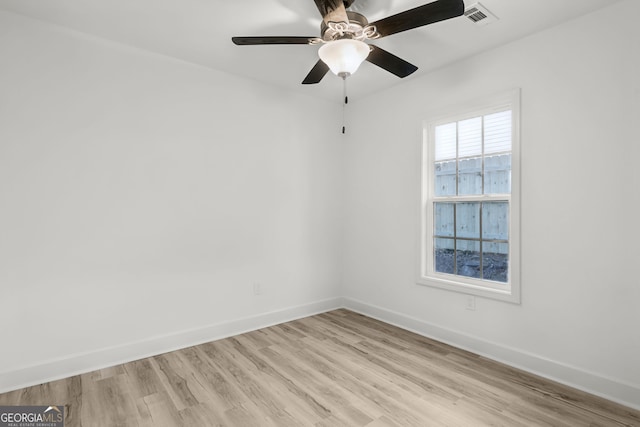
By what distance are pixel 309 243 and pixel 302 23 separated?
7.81 ft

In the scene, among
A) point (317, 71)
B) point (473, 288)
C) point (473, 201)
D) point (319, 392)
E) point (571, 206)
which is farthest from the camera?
point (473, 201)

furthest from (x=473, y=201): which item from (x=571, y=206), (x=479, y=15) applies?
(x=479, y=15)

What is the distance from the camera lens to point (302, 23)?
7.92 feet

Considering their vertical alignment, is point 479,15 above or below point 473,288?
above

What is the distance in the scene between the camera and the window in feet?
9.04

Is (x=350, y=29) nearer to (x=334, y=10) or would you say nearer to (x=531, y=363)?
(x=334, y=10)

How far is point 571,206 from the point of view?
7.89 ft

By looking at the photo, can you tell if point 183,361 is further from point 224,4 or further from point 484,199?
point 484,199

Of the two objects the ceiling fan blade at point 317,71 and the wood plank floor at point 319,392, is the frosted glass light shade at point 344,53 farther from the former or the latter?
the wood plank floor at point 319,392

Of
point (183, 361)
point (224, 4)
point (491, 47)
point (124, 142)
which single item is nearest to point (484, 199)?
point (491, 47)

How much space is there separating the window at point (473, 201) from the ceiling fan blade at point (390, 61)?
3.06 ft

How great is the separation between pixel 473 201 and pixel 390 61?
1527mm

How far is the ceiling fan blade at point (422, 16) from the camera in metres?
1.71

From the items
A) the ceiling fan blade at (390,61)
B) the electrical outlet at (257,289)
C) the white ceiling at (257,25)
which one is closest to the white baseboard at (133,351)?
the electrical outlet at (257,289)
